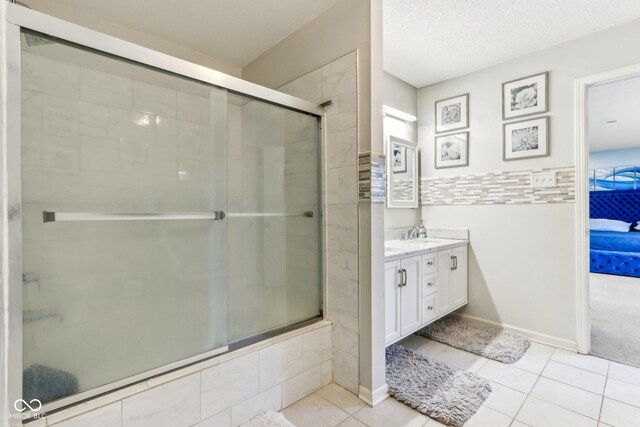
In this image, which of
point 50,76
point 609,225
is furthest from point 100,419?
point 609,225

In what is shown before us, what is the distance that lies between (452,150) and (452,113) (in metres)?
0.37

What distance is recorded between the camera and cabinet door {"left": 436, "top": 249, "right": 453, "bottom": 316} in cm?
247

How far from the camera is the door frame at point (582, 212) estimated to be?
2221 mm

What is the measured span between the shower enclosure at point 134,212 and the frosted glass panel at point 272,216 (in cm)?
1

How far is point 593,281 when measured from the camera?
438 cm

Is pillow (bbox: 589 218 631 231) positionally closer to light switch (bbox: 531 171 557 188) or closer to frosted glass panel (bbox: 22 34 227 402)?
light switch (bbox: 531 171 557 188)

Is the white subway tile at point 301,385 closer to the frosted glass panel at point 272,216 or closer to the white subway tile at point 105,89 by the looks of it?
the frosted glass panel at point 272,216

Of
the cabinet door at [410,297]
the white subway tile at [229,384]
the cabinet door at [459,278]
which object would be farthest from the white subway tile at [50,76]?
the cabinet door at [459,278]

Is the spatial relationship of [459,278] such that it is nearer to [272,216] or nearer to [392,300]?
[392,300]

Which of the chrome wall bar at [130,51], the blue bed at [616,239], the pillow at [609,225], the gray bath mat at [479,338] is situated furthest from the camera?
the pillow at [609,225]

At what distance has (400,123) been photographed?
9.76 ft

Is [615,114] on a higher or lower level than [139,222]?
higher

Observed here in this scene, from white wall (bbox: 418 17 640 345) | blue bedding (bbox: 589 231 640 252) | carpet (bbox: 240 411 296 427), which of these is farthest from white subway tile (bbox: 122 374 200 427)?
blue bedding (bbox: 589 231 640 252)

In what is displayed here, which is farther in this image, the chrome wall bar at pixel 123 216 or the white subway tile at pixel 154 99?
the white subway tile at pixel 154 99
